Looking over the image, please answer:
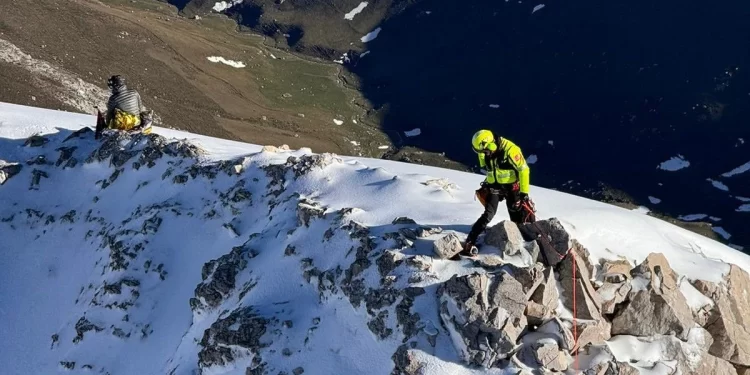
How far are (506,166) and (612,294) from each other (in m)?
4.02

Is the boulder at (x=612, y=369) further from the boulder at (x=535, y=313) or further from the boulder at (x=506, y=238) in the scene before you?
the boulder at (x=506, y=238)

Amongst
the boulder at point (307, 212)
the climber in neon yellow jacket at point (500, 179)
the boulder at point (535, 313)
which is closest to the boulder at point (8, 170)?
the boulder at point (307, 212)

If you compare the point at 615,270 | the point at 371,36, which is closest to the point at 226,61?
the point at 371,36

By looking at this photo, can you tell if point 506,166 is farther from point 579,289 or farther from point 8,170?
point 8,170

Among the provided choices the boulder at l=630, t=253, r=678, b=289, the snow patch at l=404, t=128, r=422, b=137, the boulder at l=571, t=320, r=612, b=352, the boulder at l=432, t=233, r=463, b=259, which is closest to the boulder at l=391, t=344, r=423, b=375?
the boulder at l=432, t=233, r=463, b=259

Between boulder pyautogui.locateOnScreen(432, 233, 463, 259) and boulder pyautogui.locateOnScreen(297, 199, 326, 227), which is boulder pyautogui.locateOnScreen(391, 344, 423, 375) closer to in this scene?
boulder pyautogui.locateOnScreen(432, 233, 463, 259)

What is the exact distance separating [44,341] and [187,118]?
49009 millimetres

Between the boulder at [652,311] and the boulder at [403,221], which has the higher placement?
the boulder at [403,221]

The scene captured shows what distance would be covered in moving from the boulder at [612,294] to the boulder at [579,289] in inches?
11.3

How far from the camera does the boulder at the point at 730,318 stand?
15.3 m

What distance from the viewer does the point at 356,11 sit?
5089 inches

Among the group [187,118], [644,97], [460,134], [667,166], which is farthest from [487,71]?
[187,118]

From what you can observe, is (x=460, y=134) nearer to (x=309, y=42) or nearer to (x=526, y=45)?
(x=526, y=45)

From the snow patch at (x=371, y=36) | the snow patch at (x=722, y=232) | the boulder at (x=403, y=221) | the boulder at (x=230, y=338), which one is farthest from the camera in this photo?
the snow patch at (x=371, y=36)
